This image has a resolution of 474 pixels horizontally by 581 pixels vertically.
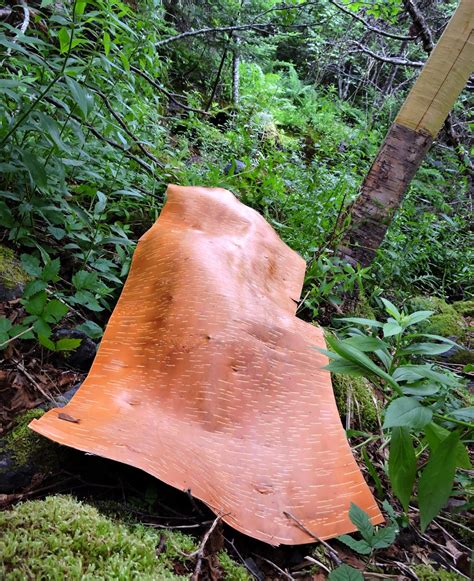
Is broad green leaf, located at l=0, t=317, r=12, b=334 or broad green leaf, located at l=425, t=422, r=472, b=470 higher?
broad green leaf, located at l=425, t=422, r=472, b=470

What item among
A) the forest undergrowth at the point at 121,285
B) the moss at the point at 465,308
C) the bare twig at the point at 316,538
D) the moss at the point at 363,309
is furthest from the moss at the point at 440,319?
the bare twig at the point at 316,538

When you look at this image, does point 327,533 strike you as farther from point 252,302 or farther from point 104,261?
point 104,261

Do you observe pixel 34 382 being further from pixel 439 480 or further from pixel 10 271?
pixel 439 480

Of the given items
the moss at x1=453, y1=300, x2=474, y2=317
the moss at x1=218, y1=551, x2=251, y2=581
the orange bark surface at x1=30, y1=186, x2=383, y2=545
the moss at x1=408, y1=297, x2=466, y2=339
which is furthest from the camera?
the moss at x1=453, y1=300, x2=474, y2=317

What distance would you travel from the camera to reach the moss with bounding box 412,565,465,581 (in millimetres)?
1136

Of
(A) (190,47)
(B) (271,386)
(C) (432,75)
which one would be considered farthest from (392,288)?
(A) (190,47)

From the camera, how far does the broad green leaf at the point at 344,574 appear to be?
0.96 metres

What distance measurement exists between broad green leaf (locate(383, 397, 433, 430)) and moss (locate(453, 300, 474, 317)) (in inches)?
114

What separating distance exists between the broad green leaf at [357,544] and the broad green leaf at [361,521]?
0.04 ft

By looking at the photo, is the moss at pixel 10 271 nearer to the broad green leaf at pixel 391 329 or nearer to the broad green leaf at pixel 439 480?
the broad green leaf at pixel 391 329

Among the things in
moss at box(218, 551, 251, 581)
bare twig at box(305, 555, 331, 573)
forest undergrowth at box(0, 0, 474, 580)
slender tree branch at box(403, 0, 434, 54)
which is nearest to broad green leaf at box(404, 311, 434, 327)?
forest undergrowth at box(0, 0, 474, 580)

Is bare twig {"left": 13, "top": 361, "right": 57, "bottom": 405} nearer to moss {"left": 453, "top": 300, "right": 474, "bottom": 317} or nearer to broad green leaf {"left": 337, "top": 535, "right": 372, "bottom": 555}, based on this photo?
broad green leaf {"left": 337, "top": 535, "right": 372, "bottom": 555}

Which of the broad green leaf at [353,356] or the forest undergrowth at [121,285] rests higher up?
the broad green leaf at [353,356]

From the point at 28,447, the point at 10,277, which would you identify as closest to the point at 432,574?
the point at 28,447
